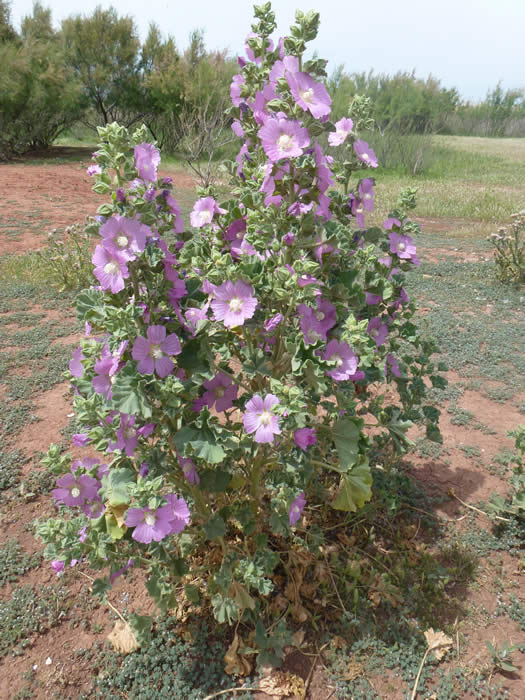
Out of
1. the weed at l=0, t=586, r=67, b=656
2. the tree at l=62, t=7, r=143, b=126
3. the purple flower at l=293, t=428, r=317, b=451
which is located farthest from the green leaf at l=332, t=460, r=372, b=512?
the tree at l=62, t=7, r=143, b=126

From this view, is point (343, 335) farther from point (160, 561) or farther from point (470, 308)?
point (470, 308)

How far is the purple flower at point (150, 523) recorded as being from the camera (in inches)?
52.5

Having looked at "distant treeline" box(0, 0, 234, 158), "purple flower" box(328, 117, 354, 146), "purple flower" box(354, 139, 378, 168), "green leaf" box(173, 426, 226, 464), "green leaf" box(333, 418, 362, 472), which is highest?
"distant treeline" box(0, 0, 234, 158)

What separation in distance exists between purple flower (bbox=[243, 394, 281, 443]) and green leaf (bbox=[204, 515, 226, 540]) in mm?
464

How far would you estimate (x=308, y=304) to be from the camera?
4.42ft

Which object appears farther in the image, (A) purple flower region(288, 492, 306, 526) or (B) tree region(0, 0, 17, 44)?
(B) tree region(0, 0, 17, 44)

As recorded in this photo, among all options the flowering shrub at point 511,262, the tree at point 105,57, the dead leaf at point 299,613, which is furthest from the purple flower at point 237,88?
the tree at point 105,57

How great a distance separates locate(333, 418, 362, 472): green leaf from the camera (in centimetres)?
153

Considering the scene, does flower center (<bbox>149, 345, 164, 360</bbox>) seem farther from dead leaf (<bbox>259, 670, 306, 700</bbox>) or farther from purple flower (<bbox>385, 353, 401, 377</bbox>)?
dead leaf (<bbox>259, 670, 306, 700</bbox>)

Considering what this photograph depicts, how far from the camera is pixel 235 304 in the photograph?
136cm

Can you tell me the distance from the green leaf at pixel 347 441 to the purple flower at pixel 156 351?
22.6 inches

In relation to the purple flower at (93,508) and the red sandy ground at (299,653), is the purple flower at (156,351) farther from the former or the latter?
the red sandy ground at (299,653)

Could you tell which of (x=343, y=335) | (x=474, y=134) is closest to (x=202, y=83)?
(x=343, y=335)

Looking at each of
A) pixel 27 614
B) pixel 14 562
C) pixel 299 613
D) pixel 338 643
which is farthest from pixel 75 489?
pixel 338 643
